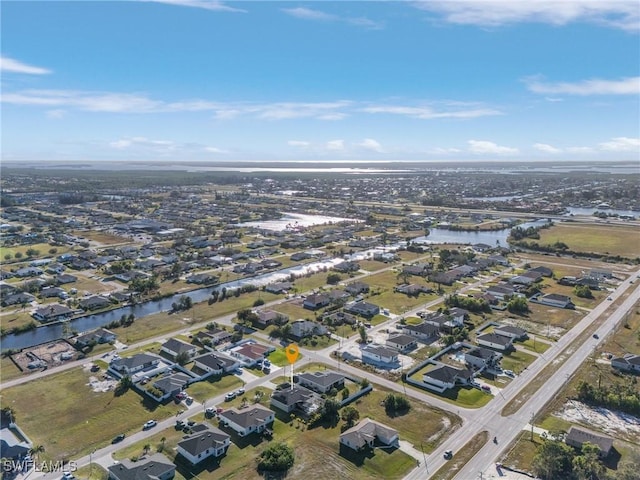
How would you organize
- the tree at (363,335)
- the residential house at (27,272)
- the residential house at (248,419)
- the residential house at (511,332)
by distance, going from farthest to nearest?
the residential house at (27,272)
the residential house at (511,332)
the tree at (363,335)
the residential house at (248,419)

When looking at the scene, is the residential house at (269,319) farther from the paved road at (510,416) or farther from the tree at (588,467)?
the tree at (588,467)

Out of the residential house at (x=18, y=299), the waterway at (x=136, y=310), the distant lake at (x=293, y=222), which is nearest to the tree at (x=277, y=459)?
the waterway at (x=136, y=310)

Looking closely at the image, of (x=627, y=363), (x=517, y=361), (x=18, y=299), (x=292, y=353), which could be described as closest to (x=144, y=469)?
(x=292, y=353)

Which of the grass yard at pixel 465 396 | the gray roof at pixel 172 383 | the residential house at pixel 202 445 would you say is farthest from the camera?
the gray roof at pixel 172 383

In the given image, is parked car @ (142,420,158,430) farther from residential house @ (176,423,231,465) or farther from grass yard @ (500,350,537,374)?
grass yard @ (500,350,537,374)

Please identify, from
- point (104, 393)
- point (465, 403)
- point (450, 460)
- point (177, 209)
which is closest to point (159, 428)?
point (104, 393)

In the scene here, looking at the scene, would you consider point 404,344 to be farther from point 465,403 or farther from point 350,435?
point 350,435
